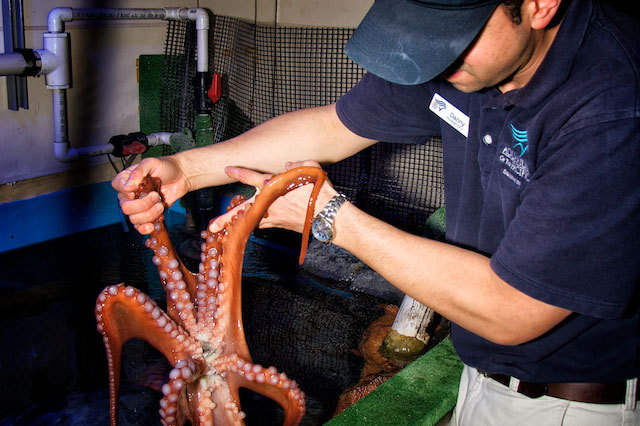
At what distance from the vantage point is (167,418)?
5.50 ft

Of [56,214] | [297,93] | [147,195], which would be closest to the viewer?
[147,195]

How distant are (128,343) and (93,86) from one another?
3.09 metres

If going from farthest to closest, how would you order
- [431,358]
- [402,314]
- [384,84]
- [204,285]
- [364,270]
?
[364,270] < [402,314] < [431,358] < [384,84] < [204,285]

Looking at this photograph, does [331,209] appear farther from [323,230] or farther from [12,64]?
[12,64]

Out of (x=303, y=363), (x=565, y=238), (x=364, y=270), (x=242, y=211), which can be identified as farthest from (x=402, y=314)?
(x=565, y=238)

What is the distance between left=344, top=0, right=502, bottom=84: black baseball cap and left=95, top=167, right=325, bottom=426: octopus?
470 mm

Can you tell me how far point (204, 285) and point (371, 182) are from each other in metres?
3.84

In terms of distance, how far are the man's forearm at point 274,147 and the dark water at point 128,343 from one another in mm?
1349

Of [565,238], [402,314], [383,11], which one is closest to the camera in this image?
[565,238]

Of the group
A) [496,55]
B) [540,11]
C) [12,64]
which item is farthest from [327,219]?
[12,64]

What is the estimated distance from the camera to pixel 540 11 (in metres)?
1.38

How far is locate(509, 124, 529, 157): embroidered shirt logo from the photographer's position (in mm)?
1539

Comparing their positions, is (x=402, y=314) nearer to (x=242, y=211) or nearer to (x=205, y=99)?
(x=242, y=211)

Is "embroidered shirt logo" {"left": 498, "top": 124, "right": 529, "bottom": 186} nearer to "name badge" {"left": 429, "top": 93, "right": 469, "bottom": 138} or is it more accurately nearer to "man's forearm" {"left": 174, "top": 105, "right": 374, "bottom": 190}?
"name badge" {"left": 429, "top": 93, "right": 469, "bottom": 138}
